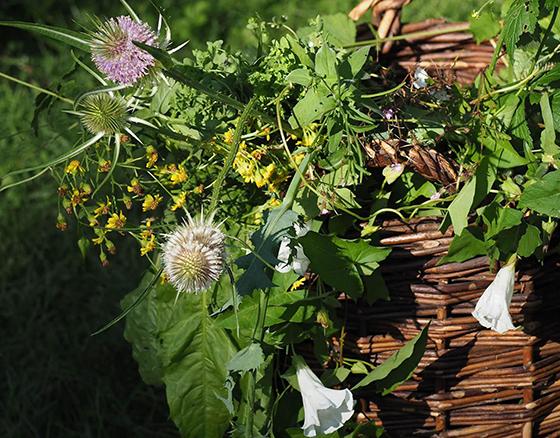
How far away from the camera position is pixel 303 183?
3.95 feet

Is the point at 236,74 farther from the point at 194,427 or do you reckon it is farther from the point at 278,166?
the point at 194,427

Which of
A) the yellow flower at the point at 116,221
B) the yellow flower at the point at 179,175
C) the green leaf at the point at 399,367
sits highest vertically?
the yellow flower at the point at 179,175

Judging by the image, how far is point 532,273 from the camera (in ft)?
4.18

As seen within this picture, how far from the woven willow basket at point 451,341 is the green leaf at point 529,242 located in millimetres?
63

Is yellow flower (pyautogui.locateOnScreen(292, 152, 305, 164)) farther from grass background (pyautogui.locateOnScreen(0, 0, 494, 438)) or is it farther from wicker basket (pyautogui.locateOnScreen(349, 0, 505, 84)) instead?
wicker basket (pyautogui.locateOnScreen(349, 0, 505, 84))

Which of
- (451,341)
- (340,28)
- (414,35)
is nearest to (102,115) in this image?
(451,341)

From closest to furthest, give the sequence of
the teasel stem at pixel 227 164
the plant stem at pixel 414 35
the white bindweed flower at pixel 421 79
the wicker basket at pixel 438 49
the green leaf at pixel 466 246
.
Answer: the teasel stem at pixel 227 164
the green leaf at pixel 466 246
the white bindweed flower at pixel 421 79
the plant stem at pixel 414 35
the wicker basket at pixel 438 49

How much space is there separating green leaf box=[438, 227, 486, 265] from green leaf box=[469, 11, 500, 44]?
25.9 inches

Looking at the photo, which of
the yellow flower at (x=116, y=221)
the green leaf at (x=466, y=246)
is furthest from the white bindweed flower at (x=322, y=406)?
the yellow flower at (x=116, y=221)

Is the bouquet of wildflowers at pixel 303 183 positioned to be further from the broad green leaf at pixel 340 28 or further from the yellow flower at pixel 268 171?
the broad green leaf at pixel 340 28

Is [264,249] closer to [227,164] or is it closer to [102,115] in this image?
[227,164]

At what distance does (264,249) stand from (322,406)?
23cm

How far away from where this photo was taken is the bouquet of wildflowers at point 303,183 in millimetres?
1112

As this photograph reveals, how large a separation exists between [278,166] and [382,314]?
243 mm
